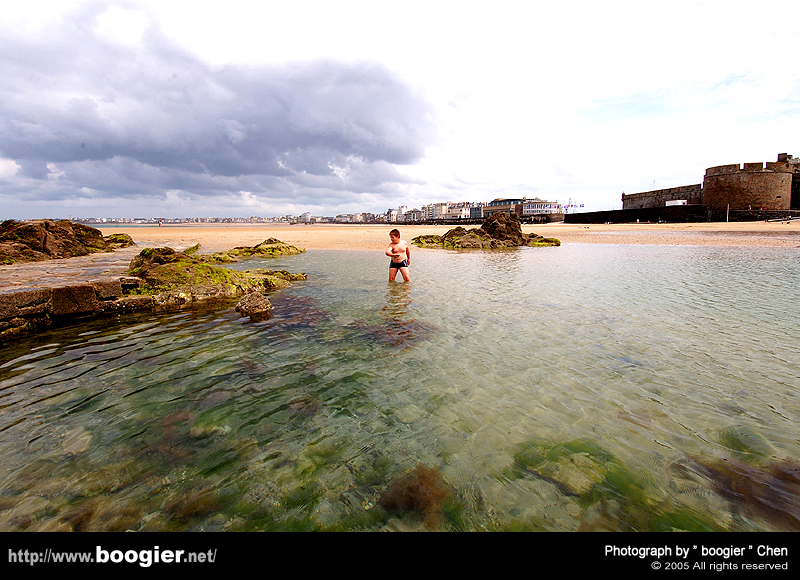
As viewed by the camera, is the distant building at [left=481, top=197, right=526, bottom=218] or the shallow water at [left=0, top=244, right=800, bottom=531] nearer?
the shallow water at [left=0, top=244, right=800, bottom=531]

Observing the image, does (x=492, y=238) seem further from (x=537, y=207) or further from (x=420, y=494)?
(x=537, y=207)

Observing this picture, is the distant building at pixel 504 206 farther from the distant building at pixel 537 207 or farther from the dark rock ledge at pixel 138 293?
the dark rock ledge at pixel 138 293

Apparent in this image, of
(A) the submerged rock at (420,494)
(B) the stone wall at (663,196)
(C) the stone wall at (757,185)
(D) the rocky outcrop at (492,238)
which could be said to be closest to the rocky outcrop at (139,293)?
(A) the submerged rock at (420,494)

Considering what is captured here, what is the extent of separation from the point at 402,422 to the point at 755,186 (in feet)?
228

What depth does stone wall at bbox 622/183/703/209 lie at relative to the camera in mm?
58647

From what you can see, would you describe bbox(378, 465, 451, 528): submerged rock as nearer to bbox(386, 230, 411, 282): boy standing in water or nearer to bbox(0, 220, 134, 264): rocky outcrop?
bbox(386, 230, 411, 282): boy standing in water

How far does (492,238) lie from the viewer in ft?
100.0

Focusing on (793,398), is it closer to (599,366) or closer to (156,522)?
(599,366)

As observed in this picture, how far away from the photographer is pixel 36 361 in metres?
5.45

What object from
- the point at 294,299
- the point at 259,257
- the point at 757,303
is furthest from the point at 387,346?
the point at 259,257

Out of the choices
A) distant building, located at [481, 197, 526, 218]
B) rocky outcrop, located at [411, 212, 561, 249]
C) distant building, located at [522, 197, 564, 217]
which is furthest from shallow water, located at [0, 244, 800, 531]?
distant building, located at [481, 197, 526, 218]

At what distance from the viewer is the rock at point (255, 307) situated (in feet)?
27.2

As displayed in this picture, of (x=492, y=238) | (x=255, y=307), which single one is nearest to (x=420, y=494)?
(x=255, y=307)

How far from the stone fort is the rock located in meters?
66.8
